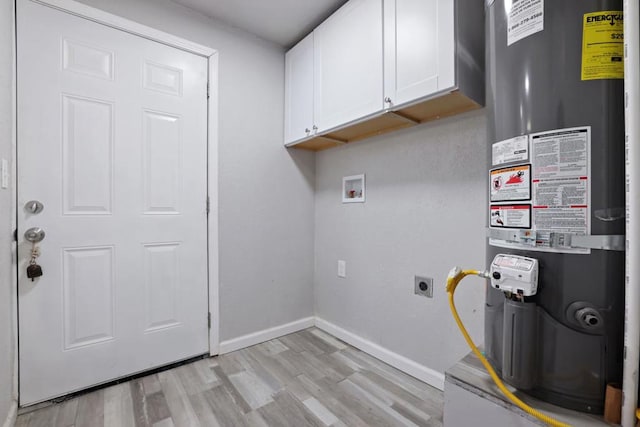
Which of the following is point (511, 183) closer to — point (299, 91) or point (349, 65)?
point (349, 65)

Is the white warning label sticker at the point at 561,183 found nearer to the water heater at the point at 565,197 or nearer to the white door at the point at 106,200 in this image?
the water heater at the point at 565,197

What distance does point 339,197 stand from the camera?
221cm

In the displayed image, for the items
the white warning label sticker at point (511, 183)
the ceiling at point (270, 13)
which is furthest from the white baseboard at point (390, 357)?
the ceiling at point (270, 13)

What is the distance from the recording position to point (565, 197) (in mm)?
659

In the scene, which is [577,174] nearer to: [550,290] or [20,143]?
[550,290]

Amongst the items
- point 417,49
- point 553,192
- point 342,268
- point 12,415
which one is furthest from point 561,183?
point 12,415

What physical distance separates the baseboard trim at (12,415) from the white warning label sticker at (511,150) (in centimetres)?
214

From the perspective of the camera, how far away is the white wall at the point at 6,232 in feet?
3.91

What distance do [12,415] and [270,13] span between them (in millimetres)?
2592

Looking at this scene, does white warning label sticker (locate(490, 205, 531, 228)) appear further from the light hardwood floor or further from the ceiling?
the ceiling

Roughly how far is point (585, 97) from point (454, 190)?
2.96ft

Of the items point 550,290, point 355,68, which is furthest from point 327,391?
point 355,68

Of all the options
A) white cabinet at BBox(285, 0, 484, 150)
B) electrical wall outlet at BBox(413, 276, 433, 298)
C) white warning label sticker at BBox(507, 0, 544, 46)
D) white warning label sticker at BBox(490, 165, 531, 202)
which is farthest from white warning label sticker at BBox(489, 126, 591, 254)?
electrical wall outlet at BBox(413, 276, 433, 298)

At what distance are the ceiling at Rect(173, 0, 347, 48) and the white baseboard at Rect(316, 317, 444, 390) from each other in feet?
7.49
